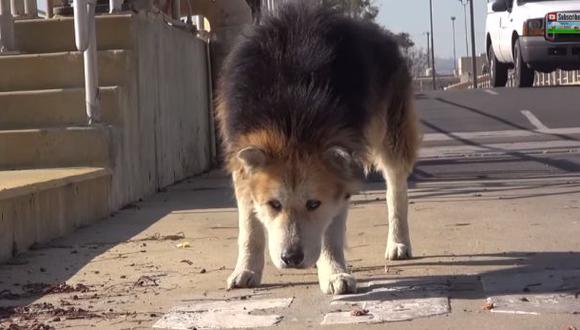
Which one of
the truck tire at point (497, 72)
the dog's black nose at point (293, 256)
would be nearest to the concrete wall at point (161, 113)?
the dog's black nose at point (293, 256)

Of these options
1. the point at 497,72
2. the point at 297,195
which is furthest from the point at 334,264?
the point at 497,72

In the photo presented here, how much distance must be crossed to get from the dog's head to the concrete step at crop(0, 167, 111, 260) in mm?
2356

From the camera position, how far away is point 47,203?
26.6 ft

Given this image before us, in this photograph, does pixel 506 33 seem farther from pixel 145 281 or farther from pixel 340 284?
pixel 340 284

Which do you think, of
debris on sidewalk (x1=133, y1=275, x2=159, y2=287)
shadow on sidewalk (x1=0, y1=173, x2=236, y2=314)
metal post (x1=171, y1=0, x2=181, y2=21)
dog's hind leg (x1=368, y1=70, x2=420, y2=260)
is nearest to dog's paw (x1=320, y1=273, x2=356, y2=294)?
debris on sidewalk (x1=133, y1=275, x2=159, y2=287)

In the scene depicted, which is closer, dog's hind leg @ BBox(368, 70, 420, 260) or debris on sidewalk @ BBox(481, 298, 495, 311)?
debris on sidewalk @ BBox(481, 298, 495, 311)

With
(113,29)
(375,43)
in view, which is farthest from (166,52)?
(375,43)

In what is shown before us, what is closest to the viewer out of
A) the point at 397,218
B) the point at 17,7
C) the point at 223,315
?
the point at 223,315

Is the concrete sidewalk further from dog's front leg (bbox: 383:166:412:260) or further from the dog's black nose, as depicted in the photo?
the dog's black nose

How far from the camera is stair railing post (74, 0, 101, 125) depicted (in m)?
9.49

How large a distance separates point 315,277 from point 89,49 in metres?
4.04

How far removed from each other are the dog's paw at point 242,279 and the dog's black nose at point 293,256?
2.66 feet

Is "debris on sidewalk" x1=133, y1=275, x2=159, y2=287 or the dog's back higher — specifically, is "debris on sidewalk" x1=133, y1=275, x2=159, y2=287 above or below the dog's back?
below

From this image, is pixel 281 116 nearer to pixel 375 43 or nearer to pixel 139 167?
pixel 375 43
